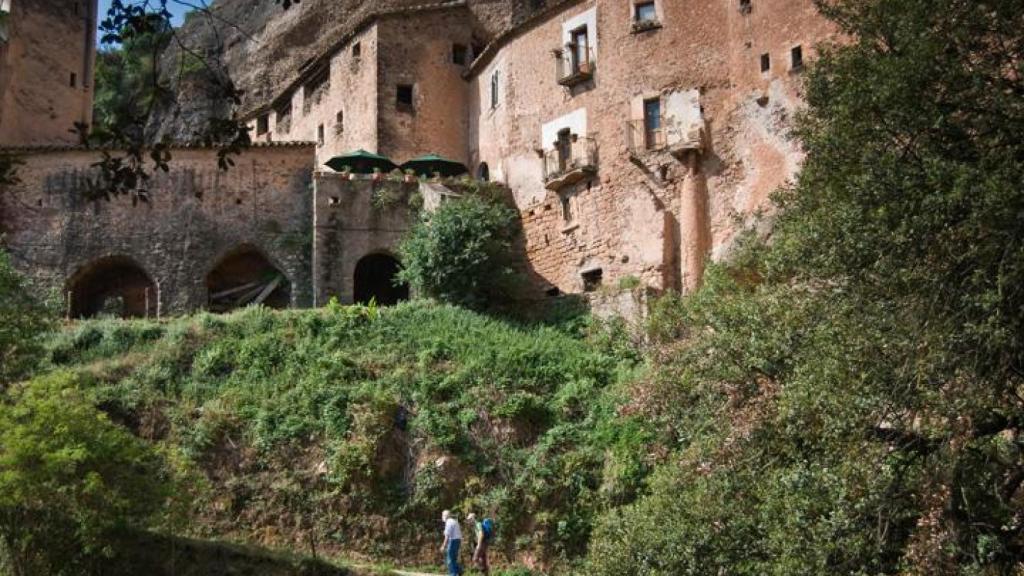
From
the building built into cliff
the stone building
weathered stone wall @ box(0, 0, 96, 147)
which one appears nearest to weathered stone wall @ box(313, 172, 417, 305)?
the building built into cliff

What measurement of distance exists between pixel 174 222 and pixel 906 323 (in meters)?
26.9

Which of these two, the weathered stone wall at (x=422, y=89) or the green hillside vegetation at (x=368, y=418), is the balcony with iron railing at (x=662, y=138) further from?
the weathered stone wall at (x=422, y=89)

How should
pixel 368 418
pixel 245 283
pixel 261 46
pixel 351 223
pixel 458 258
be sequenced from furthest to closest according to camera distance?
pixel 261 46, pixel 245 283, pixel 351 223, pixel 458 258, pixel 368 418

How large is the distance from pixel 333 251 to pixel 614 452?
43.7 feet

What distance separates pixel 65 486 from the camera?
2025 cm

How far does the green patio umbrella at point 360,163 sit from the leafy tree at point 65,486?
16994 mm

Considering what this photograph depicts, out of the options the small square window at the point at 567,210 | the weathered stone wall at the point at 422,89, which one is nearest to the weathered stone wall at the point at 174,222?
the weathered stone wall at the point at 422,89

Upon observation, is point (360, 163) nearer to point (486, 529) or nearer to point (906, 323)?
point (486, 529)

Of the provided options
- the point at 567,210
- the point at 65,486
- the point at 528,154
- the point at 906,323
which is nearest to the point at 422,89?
the point at 528,154

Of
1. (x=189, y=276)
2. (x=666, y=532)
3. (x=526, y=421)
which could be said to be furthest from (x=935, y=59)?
(x=189, y=276)

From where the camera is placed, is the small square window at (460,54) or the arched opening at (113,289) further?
the small square window at (460,54)

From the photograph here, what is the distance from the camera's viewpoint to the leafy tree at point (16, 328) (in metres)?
22.9

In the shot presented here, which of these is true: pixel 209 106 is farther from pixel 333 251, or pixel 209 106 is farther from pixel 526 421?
pixel 526 421

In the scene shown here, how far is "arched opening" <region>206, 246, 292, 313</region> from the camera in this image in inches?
1433
